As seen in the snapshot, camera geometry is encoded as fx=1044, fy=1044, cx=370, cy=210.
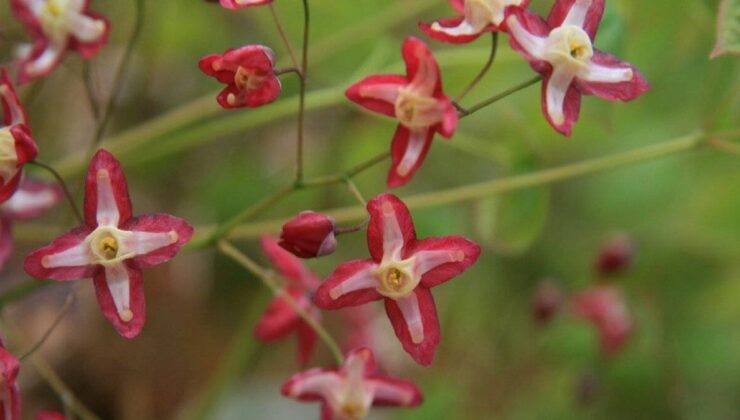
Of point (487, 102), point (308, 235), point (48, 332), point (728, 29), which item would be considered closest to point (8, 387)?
point (48, 332)

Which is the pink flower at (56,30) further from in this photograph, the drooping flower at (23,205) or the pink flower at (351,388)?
the pink flower at (351,388)

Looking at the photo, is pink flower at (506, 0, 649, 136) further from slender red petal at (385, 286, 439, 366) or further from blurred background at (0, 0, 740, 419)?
blurred background at (0, 0, 740, 419)

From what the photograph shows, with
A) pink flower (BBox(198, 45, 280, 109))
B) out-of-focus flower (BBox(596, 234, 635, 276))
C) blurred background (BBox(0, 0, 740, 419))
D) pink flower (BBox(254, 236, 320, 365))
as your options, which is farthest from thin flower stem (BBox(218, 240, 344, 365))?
out-of-focus flower (BBox(596, 234, 635, 276))

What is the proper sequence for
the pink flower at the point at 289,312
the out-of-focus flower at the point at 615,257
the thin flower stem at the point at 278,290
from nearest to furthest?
the thin flower stem at the point at 278,290 < the pink flower at the point at 289,312 < the out-of-focus flower at the point at 615,257

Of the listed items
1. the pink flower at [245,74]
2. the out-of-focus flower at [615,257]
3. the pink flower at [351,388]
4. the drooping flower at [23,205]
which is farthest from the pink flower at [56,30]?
the out-of-focus flower at [615,257]

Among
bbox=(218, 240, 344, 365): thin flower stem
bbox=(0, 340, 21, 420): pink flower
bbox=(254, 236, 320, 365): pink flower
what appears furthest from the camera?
bbox=(254, 236, 320, 365): pink flower

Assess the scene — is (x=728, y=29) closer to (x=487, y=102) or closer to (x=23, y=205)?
(x=487, y=102)
